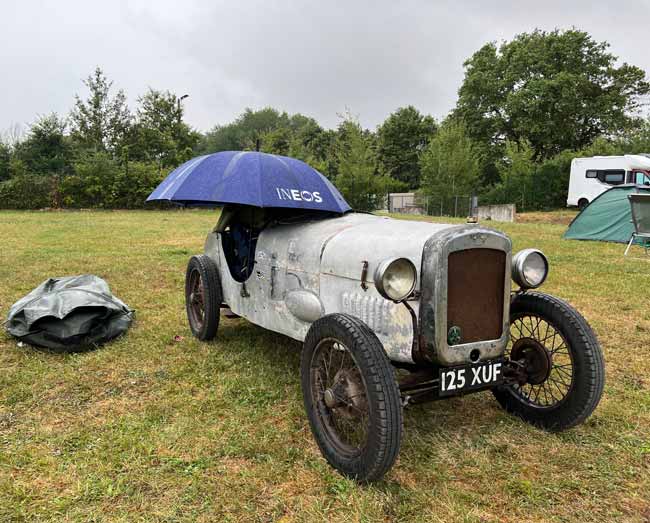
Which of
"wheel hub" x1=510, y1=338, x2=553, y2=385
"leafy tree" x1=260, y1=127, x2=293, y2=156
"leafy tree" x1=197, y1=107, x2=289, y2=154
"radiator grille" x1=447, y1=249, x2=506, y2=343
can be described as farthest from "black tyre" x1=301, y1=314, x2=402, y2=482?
"leafy tree" x1=197, y1=107, x2=289, y2=154

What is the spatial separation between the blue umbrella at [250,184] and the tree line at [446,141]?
17.6 meters

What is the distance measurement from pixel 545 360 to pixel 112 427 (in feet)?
8.15

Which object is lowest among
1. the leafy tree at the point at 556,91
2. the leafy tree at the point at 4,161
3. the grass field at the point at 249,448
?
the grass field at the point at 249,448

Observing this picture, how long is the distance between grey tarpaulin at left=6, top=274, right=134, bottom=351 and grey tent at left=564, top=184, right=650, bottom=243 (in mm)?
11166

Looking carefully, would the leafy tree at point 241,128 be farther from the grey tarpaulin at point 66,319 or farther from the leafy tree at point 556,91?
the grey tarpaulin at point 66,319

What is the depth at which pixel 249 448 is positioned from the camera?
97.9 inches

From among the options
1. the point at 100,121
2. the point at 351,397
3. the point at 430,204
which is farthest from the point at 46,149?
the point at 351,397

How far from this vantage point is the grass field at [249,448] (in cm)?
205

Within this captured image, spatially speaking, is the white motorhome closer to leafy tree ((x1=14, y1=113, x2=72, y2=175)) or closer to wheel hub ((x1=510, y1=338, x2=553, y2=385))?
wheel hub ((x1=510, y1=338, x2=553, y2=385))

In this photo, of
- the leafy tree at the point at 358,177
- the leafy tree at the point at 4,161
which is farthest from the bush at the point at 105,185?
the leafy tree at the point at 358,177

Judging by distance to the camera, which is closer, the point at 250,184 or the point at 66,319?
the point at 250,184

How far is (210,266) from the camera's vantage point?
404 cm

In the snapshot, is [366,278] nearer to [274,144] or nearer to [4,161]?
[4,161]

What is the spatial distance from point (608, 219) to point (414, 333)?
37.1 feet
